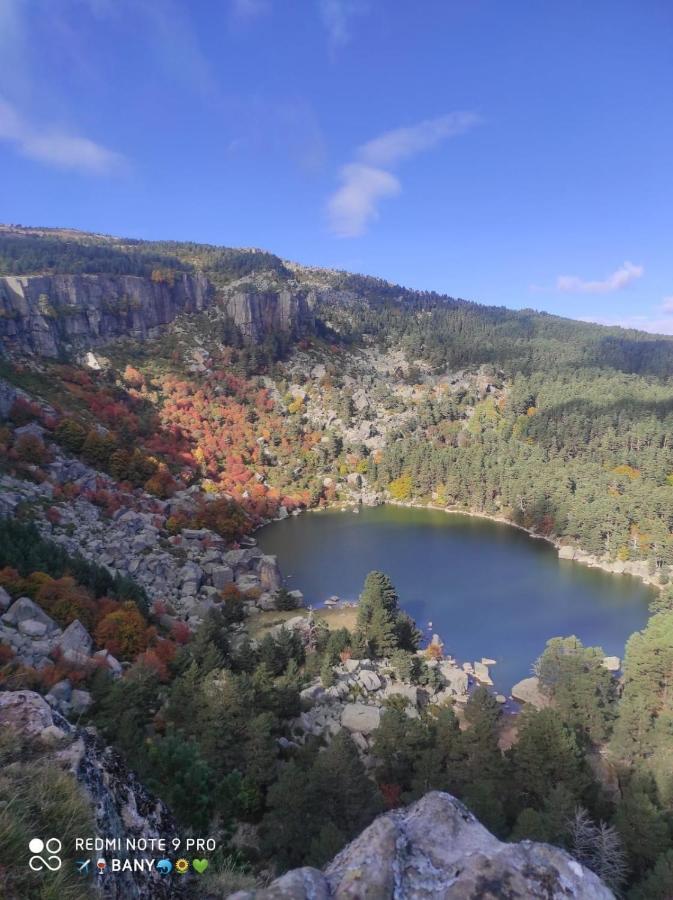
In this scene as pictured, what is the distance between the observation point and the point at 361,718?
23.3 meters

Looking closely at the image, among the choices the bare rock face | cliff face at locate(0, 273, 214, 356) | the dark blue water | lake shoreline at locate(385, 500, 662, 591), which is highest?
cliff face at locate(0, 273, 214, 356)

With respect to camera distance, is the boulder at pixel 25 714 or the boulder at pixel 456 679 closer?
the boulder at pixel 25 714

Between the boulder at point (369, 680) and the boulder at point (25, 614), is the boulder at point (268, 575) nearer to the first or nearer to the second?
the boulder at point (369, 680)

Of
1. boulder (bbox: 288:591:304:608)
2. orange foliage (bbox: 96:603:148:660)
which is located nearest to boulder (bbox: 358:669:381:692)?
boulder (bbox: 288:591:304:608)

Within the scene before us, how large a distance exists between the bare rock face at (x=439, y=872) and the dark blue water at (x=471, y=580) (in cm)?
3131

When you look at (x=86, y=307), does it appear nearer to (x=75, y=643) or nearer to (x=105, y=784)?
(x=75, y=643)

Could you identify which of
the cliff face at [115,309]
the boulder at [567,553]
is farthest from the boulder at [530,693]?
the cliff face at [115,309]

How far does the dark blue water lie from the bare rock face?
31.3 m

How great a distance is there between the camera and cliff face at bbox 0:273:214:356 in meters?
75.2

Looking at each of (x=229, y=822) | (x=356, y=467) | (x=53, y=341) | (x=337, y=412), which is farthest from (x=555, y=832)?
(x=53, y=341)

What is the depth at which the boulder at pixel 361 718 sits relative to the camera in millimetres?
22969

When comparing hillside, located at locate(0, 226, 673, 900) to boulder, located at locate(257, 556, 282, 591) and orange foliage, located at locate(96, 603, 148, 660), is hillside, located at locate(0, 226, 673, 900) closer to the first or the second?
orange foliage, located at locate(96, 603, 148, 660)

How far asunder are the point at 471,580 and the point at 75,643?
1416 inches

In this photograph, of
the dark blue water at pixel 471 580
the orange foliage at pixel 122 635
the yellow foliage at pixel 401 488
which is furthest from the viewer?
the yellow foliage at pixel 401 488
